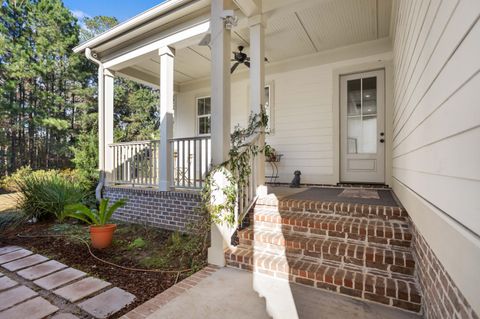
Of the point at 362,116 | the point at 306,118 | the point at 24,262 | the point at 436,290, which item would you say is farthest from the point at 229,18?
the point at 24,262

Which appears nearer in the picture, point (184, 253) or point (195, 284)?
point (195, 284)

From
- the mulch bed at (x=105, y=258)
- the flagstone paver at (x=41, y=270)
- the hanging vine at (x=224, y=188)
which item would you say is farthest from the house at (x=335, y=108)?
the flagstone paver at (x=41, y=270)

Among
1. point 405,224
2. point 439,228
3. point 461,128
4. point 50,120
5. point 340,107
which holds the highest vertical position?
point 50,120

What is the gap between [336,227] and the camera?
2605 millimetres

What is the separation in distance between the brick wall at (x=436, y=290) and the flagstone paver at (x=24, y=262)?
4.02m

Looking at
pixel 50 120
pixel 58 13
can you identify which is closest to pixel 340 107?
pixel 50 120

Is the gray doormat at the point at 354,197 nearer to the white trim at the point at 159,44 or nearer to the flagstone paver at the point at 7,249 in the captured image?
the white trim at the point at 159,44

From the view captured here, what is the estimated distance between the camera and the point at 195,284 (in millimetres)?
2328

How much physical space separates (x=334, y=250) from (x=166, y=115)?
351 centimetres

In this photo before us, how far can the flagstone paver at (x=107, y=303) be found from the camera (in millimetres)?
2040

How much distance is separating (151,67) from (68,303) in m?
5.31

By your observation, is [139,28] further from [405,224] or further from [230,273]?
[405,224]

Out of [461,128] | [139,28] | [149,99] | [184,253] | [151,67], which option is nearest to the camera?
[461,128]

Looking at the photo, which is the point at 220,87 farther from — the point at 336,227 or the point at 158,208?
the point at 158,208
